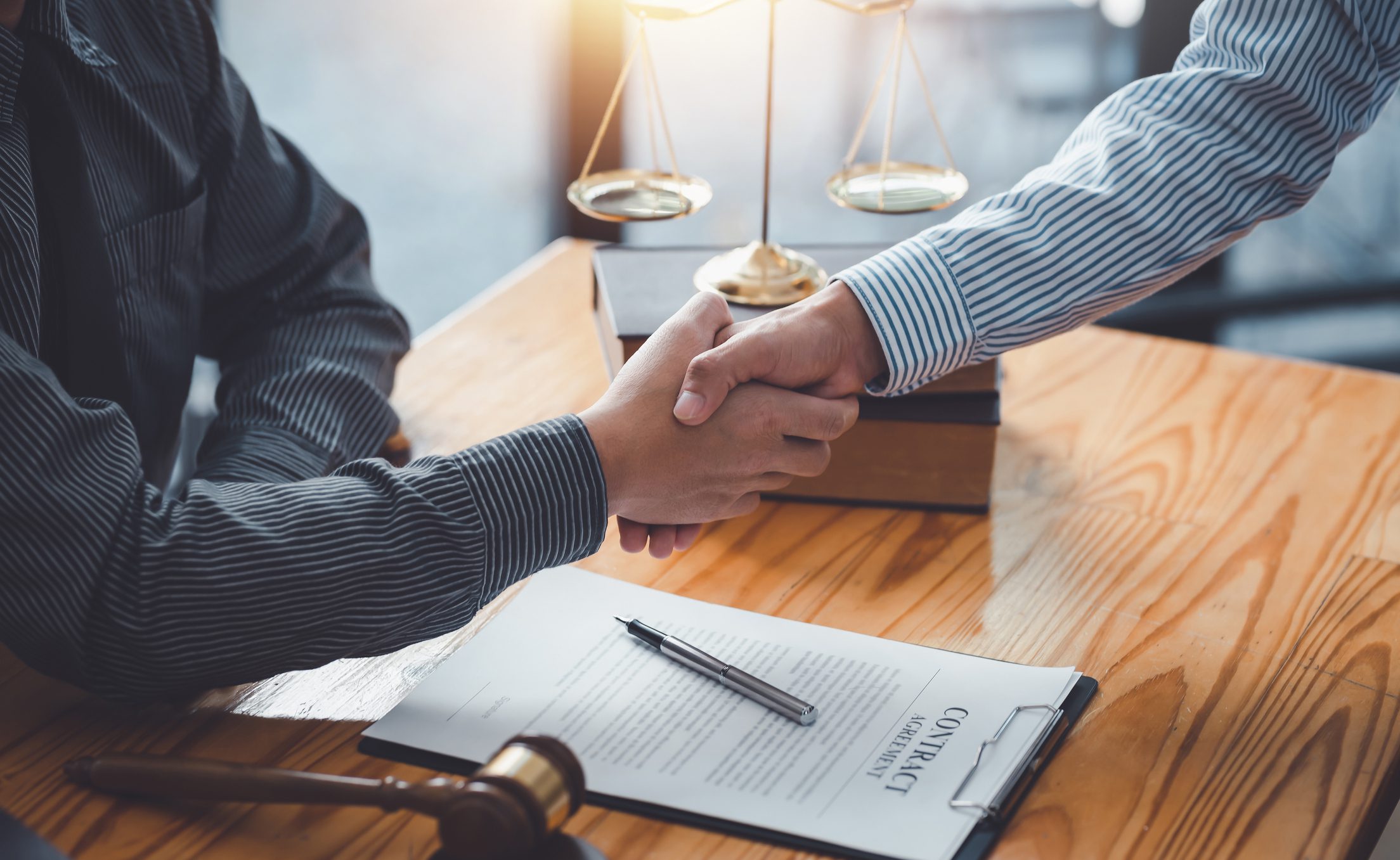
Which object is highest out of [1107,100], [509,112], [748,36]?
[1107,100]

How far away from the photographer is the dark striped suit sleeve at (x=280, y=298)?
3.41ft

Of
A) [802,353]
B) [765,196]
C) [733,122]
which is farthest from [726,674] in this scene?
[733,122]

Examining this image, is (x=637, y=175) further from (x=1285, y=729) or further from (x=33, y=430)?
(x=1285, y=729)

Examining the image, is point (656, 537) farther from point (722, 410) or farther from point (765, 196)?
point (765, 196)

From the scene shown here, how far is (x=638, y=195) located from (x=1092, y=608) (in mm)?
561

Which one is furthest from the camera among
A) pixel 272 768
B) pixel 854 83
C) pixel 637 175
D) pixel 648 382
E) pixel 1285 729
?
pixel 854 83

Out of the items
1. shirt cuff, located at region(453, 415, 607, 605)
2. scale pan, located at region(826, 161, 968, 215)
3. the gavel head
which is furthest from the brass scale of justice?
the gavel head

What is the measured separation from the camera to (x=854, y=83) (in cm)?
268

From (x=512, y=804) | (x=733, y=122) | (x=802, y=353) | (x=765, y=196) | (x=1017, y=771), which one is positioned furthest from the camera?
→ (x=733, y=122)

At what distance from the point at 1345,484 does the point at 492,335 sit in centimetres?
88

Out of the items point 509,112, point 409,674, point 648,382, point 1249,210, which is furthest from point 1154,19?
point 409,674

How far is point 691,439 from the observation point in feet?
2.87

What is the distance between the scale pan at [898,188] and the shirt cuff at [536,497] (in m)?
0.40

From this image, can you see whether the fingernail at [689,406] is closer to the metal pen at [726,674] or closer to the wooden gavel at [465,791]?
the metal pen at [726,674]
